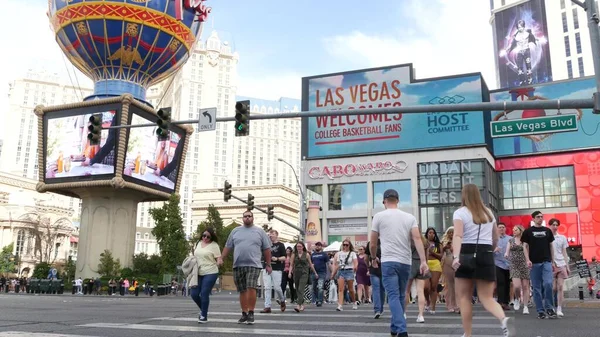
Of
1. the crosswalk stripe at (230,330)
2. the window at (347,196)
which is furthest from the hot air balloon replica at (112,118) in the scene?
the crosswalk stripe at (230,330)

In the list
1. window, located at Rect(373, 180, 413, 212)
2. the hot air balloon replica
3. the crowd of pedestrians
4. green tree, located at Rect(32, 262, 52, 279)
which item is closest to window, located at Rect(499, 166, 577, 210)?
window, located at Rect(373, 180, 413, 212)

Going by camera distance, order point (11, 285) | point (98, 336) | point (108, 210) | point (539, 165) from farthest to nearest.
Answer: point (11, 285), point (539, 165), point (108, 210), point (98, 336)

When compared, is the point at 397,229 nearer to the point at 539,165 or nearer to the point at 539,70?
the point at 539,165

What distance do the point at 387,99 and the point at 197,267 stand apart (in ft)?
130

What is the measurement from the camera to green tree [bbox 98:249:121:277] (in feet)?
117

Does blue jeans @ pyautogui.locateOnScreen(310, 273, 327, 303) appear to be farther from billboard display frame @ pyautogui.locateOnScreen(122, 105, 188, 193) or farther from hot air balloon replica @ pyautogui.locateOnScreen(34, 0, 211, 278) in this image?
hot air balloon replica @ pyautogui.locateOnScreen(34, 0, 211, 278)

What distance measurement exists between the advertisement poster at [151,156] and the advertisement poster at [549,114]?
26.8 m

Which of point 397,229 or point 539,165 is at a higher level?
point 539,165

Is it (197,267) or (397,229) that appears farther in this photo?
(197,267)

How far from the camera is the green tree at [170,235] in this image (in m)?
39.5

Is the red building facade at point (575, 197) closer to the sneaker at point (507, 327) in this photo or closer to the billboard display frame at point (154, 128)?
the billboard display frame at point (154, 128)

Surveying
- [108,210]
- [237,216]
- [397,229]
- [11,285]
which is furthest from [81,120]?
[237,216]

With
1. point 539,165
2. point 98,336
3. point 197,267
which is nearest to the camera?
point 98,336

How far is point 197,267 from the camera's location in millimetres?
8586
